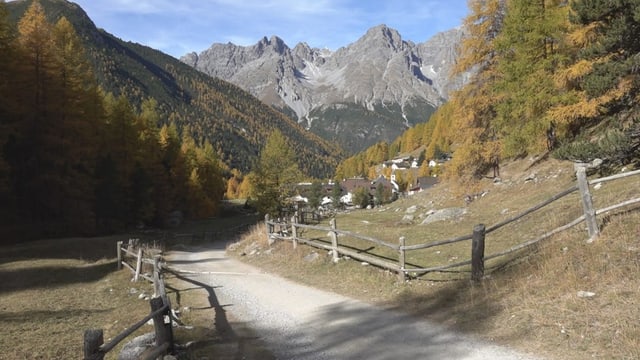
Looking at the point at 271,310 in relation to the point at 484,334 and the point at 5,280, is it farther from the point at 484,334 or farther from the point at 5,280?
the point at 5,280

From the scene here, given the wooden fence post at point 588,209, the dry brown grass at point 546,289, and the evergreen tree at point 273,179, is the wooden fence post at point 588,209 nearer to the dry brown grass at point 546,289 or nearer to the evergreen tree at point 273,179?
the dry brown grass at point 546,289

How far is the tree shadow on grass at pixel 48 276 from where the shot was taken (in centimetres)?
1792

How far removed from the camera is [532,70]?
24.2 m

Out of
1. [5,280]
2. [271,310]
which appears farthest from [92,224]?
[271,310]

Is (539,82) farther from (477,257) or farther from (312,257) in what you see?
(477,257)

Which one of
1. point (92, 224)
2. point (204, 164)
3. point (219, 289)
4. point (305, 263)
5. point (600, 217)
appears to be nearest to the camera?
point (600, 217)

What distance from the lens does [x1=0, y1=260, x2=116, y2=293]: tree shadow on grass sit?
17922 mm

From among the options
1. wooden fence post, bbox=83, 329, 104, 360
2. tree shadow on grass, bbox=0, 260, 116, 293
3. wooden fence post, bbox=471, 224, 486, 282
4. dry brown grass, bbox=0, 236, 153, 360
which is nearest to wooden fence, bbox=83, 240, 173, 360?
wooden fence post, bbox=83, 329, 104, 360

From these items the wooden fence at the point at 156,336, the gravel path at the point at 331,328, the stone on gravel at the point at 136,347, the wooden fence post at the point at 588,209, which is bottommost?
the gravel path at the point at 331,328

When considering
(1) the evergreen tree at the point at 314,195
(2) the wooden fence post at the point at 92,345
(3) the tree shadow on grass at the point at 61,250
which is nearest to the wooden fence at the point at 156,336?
(2) the wooden fence post at the point at 92,345

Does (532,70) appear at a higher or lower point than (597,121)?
higher

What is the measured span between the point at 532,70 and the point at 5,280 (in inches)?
1098

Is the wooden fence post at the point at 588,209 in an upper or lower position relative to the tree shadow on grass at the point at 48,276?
upper

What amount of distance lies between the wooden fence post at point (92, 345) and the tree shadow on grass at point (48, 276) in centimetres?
1453
